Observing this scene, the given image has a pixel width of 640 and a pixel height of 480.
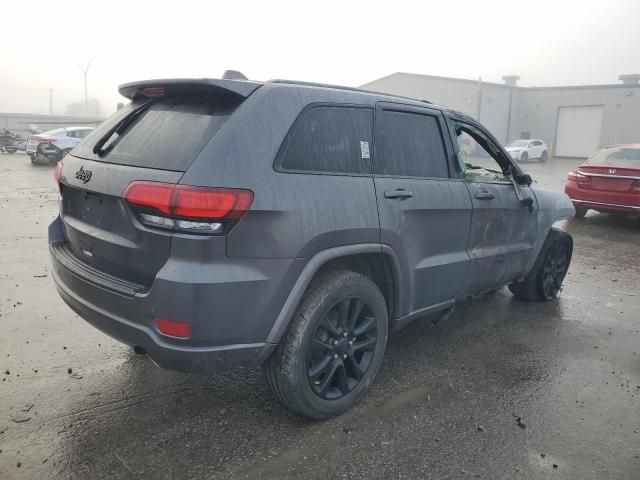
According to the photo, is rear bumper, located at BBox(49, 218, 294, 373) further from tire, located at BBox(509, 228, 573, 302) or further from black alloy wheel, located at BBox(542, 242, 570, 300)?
black alloy wheel, located at BBox(542, 242, 570, 300)

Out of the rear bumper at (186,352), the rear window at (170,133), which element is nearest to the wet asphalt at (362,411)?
the rear bumper at (186,352)

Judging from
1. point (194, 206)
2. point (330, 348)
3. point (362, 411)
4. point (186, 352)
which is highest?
point (194, 206)

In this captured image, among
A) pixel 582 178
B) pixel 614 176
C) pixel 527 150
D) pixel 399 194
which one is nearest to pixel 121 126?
pixel 399 194

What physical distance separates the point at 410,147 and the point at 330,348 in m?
1.44

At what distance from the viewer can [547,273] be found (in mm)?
5402

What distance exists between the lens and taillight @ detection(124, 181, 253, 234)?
95.3 inches

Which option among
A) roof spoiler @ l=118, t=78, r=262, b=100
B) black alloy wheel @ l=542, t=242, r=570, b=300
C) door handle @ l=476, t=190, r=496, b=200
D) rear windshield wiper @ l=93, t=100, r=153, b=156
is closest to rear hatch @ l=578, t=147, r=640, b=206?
black alloy wheel @ l=542, t=242, r=570, b=300

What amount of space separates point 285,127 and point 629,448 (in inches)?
101

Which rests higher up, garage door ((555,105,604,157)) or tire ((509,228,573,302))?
garage door ((555,105,604,157))

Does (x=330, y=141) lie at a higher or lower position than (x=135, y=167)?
higher

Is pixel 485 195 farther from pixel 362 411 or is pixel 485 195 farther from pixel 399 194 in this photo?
pixel 362 411

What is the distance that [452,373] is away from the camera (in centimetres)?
376

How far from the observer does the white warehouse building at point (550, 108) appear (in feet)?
128

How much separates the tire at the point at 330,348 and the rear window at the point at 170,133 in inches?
38.4
